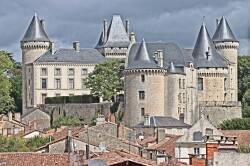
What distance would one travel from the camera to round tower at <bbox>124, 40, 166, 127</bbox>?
274 ft

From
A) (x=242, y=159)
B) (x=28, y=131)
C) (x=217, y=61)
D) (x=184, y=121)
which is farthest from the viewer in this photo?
(x=217, y=61)

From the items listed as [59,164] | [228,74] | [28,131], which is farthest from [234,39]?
[59,164]

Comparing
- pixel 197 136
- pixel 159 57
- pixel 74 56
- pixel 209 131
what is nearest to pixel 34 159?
pixel 197 136

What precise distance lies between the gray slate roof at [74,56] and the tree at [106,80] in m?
5.99

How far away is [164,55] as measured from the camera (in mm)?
88062

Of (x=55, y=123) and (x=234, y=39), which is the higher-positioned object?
(x=234, y=39)

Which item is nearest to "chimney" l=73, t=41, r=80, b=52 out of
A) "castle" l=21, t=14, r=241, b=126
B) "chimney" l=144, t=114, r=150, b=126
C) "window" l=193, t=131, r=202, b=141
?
"castle" l=21, t=14, r=241, b=126

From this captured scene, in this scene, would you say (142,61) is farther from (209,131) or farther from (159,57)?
(209,131)

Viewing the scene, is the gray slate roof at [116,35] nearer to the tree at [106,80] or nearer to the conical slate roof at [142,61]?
the tree at [106,80]

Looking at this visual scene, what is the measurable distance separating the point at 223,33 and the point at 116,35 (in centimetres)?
1510

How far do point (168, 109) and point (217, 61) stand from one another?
8955 mm

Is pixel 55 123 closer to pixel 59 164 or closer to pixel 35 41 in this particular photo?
pixel 35 41

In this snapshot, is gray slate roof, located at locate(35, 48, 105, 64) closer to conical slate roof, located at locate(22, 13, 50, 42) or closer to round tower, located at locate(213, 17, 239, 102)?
conical slate roof, located at locate(22, 13, 50, 42)

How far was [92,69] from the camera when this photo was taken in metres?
103
